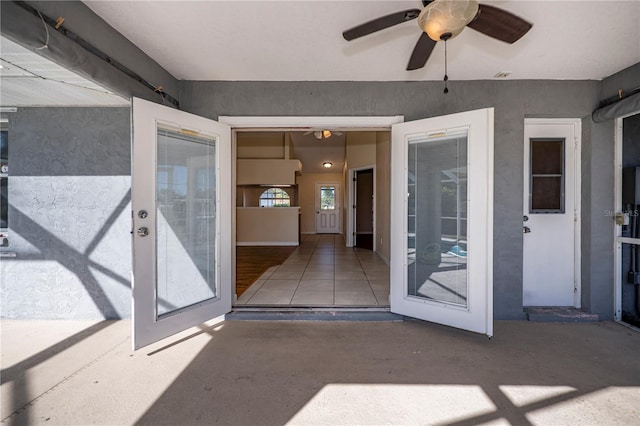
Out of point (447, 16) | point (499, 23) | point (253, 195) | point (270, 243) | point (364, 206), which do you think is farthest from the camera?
point (253, 195)

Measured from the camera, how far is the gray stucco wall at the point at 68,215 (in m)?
2.81

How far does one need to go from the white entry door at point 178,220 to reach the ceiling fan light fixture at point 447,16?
209cm

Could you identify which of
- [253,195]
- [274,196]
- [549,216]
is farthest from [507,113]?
[253,195]

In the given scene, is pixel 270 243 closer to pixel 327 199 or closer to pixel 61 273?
pixel 327 199

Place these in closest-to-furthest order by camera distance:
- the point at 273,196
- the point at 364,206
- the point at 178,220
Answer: the point at 178,220
the point at 364,206
the point at 273,196

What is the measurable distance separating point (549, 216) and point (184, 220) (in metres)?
3.85

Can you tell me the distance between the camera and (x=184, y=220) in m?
2.67

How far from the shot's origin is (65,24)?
1.75 meters

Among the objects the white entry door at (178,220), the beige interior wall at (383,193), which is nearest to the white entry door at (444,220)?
the white entry door at (178,220)

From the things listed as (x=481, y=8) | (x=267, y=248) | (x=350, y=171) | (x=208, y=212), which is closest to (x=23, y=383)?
(x=208, y=212)

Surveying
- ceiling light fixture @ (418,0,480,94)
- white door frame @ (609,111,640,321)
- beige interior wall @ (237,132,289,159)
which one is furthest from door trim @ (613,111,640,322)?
beige interior wall @ (237,132,289,159)

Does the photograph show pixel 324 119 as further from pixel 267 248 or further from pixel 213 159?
pixel 267 248

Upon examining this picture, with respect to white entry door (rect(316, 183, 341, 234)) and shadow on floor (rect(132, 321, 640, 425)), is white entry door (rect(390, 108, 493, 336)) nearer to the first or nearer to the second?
shadow on floor (rect(132, 321, 640, 425))

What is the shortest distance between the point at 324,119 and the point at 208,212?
61.5 inches
